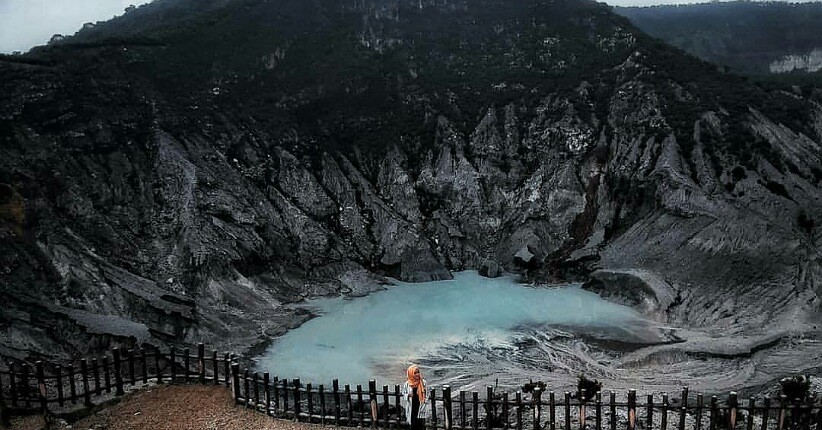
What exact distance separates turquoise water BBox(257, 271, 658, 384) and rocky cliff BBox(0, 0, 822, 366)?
1.85 m

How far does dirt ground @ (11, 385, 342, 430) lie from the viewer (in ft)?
47.0

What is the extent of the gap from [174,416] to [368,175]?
3051 centimetres

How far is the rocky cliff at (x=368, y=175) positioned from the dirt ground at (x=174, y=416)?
740 cm

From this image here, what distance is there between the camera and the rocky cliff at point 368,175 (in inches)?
1089

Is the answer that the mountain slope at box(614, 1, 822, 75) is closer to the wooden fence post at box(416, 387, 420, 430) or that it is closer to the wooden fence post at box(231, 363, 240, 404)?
the wooden fence post at box(231, 363, 240, 404)

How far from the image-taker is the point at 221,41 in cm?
5084

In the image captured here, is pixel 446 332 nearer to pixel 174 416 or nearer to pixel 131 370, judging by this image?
pixel 131 370

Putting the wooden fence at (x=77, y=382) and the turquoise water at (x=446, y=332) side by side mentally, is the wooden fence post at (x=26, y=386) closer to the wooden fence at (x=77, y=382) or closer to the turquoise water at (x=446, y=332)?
the wooden fence at (x=77, y=382)

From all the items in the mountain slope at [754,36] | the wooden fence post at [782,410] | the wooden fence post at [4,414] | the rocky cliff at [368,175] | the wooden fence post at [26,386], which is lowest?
the wooden fence post at [782,410]

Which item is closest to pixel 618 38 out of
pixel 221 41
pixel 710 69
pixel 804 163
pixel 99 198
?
pixel 710 69

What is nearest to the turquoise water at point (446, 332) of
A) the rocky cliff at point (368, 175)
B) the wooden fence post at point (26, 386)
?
the rocky cliff at point (368, 175)

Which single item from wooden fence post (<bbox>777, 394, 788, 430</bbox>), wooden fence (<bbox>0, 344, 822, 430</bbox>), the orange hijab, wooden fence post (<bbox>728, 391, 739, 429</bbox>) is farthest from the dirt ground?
wooden fence post (<bbox>777, 394, 788, 430</bbox>)

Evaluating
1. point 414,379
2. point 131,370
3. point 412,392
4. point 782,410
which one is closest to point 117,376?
point 131,370

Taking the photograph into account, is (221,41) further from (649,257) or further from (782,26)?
(782,26)
